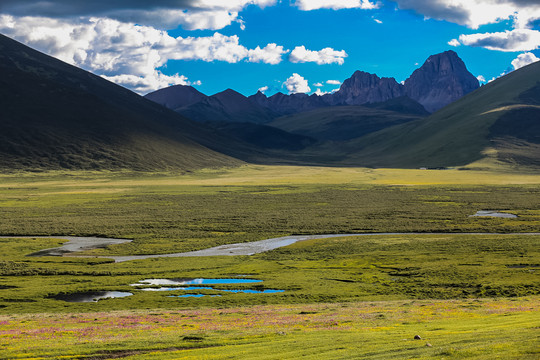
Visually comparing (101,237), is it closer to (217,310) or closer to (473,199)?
(217,310)

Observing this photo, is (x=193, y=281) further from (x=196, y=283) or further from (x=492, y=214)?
(x=492, y=214)

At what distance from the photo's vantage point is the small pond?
169 feet

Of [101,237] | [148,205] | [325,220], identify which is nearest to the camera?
[101,237]

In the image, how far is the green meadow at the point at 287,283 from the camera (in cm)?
3025

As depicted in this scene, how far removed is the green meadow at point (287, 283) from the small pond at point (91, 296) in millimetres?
1054

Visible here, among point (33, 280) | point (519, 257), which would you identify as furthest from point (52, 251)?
point (519, 257)

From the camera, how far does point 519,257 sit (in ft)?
231

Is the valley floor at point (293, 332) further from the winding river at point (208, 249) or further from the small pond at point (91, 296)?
the winding river at point (208, 249)

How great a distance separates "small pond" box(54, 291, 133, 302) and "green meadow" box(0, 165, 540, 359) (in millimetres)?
1054

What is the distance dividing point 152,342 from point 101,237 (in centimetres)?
6326

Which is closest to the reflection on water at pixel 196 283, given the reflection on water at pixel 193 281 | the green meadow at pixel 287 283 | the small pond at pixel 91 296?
the reflection on water at pixel 193 281

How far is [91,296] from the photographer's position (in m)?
53.0

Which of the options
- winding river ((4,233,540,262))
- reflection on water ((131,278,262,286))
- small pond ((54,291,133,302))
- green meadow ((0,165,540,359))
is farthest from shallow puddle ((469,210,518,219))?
small pond ((54,291,133,302))

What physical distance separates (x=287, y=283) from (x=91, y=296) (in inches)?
777
